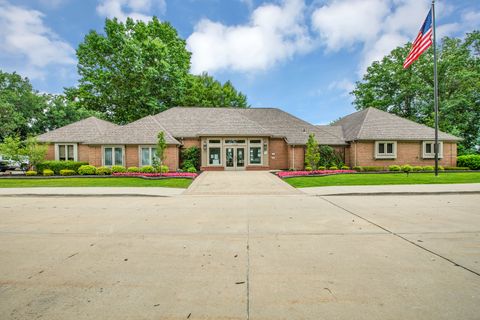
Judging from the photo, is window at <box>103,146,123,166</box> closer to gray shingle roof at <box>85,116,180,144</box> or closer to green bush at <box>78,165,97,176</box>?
gray shingle roof at <box>85,116,180,144</box>

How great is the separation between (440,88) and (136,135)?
41.8 m

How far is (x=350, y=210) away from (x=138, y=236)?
6.50m

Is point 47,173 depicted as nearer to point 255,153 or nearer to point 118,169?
point 118,169

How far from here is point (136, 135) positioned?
23703mm

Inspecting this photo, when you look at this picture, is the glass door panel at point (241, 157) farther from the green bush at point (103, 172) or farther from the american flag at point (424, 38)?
the american flag at point (424, 38)

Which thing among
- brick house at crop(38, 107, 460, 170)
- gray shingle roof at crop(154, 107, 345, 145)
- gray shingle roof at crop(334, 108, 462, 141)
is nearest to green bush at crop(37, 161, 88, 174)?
brick house at crop(38, 107, 460, 170)

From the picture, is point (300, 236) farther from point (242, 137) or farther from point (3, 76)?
point (3, 76)

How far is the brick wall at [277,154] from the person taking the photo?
84.4ft

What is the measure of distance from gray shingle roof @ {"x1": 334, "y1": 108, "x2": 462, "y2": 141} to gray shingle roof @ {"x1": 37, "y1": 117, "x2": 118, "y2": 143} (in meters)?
27.6

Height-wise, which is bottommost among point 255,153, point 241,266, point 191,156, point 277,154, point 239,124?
point 241,266

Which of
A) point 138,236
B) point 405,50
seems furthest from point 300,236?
point 405,50

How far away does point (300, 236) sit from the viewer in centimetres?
525

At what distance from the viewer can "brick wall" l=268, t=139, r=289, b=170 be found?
84.4ft

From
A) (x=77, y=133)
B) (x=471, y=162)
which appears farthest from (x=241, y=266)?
(x=471, y=162)
